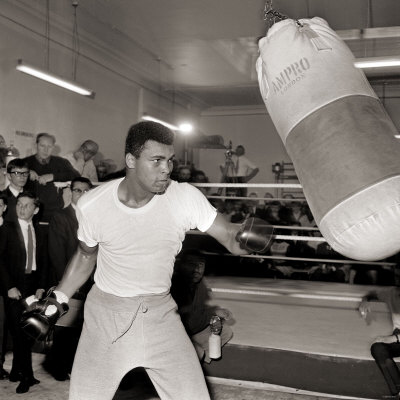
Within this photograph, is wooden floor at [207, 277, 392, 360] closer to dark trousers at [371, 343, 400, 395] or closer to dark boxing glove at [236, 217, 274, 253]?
dark trousers at [371, 343, 400, 395]

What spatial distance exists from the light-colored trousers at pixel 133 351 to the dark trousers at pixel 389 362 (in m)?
1.43

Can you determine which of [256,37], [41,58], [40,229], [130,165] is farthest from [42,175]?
[256,37]

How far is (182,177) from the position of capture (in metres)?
6.86

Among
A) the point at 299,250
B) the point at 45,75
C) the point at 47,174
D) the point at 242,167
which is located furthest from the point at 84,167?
the point at 242,167

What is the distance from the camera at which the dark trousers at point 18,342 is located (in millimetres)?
3266

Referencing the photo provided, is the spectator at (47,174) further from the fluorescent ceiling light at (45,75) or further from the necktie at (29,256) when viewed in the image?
the necktie at (29,256)

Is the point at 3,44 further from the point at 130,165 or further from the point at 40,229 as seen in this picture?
the point at 130,165

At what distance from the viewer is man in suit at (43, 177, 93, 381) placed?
344cm

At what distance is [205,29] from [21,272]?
5281 mm

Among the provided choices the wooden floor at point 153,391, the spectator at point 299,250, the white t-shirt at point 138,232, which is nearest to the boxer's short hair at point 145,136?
the white t-shirt at point 138,232

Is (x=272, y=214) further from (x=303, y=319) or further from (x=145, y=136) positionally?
(x=145, y=136)

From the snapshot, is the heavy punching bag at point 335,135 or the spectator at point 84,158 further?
the spectator at point 84,158

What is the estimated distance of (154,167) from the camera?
193 cm

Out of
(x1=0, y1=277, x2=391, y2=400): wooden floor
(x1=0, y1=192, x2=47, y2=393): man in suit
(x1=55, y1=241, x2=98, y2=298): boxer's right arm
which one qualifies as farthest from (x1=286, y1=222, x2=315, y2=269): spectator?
(x1=55, y1=241, x2=98, y2=298): boxer's right arm
